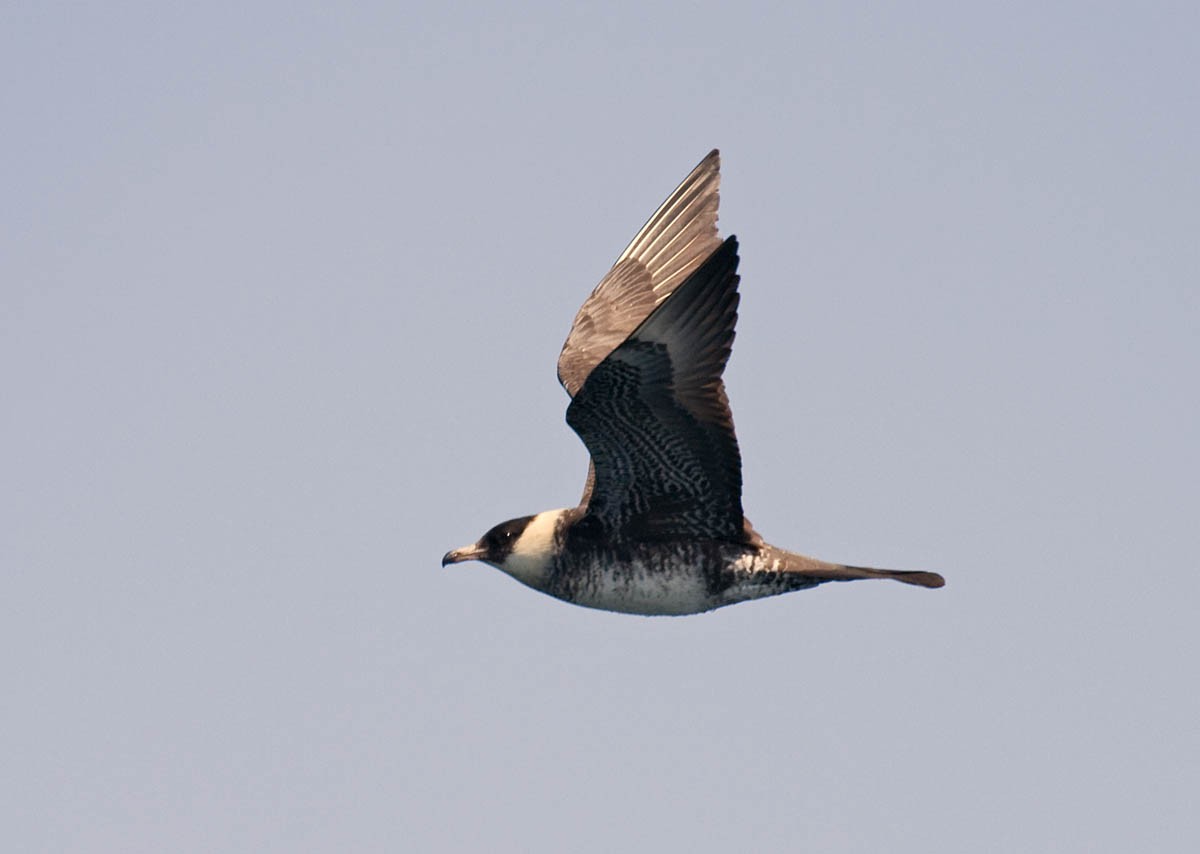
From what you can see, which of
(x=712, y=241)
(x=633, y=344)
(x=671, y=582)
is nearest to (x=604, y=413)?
(x=633, y=344)

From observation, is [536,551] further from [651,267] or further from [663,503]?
[651,267]

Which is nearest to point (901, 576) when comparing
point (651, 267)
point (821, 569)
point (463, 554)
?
point (821, 569)

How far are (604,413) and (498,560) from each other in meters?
1.57

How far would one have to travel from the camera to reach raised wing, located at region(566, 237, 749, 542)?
1047cm

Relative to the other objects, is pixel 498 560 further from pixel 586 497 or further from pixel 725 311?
pixel 725 311

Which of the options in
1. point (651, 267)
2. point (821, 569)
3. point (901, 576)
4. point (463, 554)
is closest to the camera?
point (821, 569)

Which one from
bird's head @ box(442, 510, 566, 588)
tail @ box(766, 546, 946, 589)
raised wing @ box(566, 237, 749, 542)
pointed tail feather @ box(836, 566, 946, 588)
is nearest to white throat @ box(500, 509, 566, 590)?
bird's head @ box(442, 510, 566, 588)

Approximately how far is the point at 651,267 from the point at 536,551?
11.0 feet

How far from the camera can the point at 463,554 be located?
12.1 meters

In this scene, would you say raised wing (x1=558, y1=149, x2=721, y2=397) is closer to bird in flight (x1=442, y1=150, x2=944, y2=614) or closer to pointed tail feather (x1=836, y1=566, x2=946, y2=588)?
bird in flight (x1=442, y1=150, x2=944, y2=614)

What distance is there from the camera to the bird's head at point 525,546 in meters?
11.7

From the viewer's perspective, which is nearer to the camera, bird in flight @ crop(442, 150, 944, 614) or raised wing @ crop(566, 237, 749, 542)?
raised wing @ crop(566, 237, 749, 542)

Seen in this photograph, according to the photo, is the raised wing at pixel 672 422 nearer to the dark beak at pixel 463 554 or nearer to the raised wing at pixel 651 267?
the dark beak at pixel 463 554

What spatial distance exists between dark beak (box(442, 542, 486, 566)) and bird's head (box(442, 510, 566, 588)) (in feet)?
0.04
